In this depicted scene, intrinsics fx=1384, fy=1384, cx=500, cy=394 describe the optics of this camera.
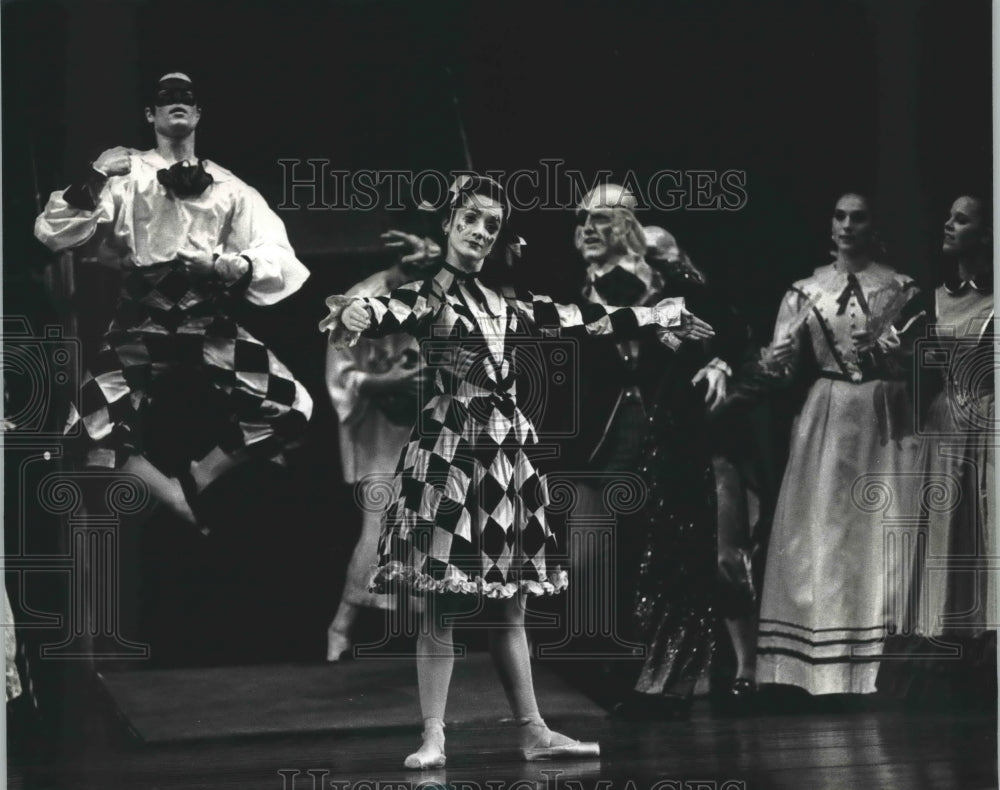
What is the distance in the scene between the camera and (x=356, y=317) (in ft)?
12.9

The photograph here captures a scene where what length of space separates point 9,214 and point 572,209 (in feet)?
5.30

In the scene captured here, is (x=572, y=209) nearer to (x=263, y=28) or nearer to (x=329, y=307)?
(x=329, y=307)

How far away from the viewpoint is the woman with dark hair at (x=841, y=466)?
407 cm

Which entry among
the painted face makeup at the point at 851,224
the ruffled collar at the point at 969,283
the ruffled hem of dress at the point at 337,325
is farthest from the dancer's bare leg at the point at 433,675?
the ruffled collar at the point at 969,283

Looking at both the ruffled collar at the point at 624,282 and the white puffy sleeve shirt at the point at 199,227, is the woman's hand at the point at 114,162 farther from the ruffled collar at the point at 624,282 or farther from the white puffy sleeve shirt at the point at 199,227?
the ruffled collar at the point at 624,282

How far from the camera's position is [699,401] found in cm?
405

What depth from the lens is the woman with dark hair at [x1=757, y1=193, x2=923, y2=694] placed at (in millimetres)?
4066

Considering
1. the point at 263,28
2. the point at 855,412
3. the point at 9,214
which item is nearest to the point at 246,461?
the point at 9,214

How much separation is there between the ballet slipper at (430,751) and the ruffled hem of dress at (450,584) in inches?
15.3

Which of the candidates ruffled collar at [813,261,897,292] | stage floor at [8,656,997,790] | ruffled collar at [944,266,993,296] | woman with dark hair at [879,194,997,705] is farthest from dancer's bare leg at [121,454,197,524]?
ruffled collar at [944,266,993,296]

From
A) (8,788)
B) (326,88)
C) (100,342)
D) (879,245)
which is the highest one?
(326,88)

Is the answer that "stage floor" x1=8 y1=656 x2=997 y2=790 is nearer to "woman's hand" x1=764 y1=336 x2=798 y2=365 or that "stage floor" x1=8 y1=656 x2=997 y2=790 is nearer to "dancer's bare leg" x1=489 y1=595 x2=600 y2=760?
"dancer's bare leg" x1=489 y1=595 x2=600 y2=760

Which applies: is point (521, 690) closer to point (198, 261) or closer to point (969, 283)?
point (198, 261)

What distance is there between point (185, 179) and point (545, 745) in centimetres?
192
